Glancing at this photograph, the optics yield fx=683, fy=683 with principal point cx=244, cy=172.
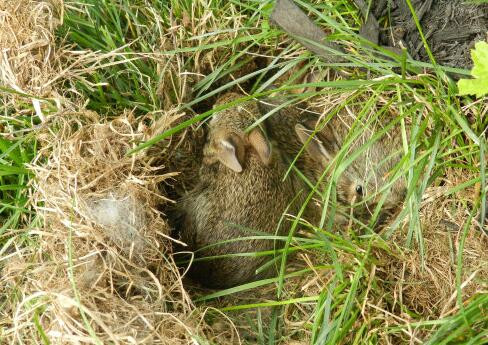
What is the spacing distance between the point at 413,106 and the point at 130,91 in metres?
1.69

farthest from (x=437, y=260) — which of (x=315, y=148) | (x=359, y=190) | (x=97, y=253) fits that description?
(x=97, y=253)

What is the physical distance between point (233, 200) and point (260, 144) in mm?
378

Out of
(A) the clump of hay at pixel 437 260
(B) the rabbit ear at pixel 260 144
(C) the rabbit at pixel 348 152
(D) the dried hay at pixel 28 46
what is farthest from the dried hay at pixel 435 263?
(D) the dried hay at pixel 28 46

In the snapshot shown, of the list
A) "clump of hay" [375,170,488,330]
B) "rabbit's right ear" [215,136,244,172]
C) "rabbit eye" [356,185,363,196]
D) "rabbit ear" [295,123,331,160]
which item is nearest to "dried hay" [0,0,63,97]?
"rabbit's right ear" [215,136,244,172]

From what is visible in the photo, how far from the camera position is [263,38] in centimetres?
420

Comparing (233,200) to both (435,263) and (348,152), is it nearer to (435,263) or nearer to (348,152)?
(348,152)

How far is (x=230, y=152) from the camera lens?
4047mm

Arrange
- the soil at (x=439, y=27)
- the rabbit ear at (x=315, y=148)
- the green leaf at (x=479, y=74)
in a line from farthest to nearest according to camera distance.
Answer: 1. the rabbit ear at (x=315, y=148)
2. the soil at (x=439, y=27)
3. the green leaf at (x=479, y=74)

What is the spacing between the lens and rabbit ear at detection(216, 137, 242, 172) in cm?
404

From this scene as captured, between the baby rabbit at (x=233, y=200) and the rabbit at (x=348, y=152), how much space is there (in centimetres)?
21

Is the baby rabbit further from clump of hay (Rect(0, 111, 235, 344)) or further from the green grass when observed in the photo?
clump of hay (Rect(0, 111, 235, 344))

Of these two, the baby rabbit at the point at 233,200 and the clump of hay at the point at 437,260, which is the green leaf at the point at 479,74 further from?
the baby rabbit at the point at 233,200

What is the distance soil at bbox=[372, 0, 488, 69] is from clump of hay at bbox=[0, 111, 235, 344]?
5.42 feet

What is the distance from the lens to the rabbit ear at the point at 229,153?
4.04 metres
